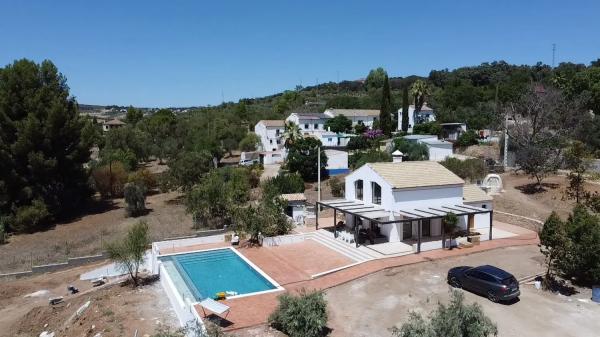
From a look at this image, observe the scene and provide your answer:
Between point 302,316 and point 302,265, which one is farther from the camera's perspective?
point 302,265

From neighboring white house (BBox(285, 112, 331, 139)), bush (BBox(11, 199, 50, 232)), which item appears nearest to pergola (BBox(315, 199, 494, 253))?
bush (BBox(11, 199, 50, 232))

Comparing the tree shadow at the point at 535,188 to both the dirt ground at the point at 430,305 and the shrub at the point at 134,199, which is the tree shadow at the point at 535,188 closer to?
the dirt ground at the point at 430,305

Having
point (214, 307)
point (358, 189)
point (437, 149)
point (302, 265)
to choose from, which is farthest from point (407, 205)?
point (437, 149)

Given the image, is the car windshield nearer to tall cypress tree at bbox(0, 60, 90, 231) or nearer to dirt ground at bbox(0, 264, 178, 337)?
dirt ground at bbox(0, 264, 178, 337)

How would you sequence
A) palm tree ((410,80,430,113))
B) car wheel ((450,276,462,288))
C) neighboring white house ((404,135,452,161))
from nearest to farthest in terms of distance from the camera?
1. car wheel ((450,276,462,288))
2. neighboring white house ((404,135,452,161))
3. palm tree ((410,80,430,113))

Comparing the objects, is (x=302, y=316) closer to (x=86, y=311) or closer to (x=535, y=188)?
(x=86, y=311)

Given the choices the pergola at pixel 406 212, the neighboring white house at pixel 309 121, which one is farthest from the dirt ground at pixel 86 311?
the neighboring white house at pixel 309 121
